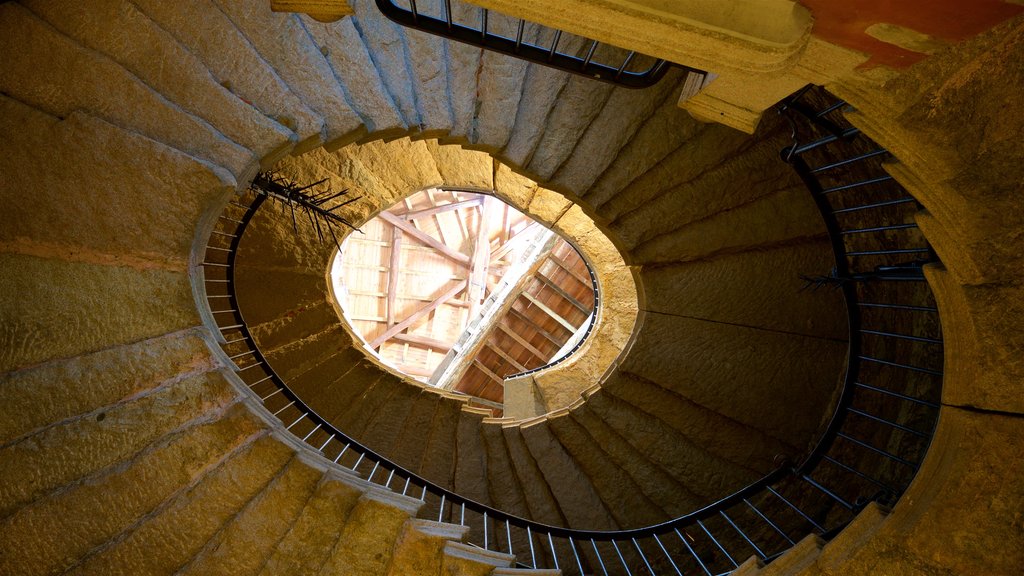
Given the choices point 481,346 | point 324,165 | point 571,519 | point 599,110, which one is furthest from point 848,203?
point 481,346

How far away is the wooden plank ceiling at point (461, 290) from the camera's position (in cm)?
968

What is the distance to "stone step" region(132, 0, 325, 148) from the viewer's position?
9.30 ft

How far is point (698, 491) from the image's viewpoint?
527 cm

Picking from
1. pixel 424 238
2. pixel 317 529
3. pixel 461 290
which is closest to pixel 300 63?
pixel 317 529

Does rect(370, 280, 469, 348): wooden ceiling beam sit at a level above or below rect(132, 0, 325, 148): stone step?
below

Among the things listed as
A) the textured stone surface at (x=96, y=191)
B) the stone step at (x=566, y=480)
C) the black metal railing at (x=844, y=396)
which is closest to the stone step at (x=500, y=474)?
the stone step at (x=566, y=480)

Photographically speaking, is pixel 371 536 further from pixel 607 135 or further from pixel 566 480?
pixel 607 135

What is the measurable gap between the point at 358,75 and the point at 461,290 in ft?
26.3

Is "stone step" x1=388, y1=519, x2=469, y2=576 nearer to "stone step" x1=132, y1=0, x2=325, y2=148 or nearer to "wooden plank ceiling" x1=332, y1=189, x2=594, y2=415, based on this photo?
"stone step" x1=132, y1=0, x2=325, y2=148

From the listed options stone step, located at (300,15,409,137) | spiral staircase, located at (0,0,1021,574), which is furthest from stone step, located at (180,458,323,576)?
stone step, located at (300,15,409,137)

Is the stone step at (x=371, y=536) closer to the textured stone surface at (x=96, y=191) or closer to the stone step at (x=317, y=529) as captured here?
the stone step at (x=317, y=529)

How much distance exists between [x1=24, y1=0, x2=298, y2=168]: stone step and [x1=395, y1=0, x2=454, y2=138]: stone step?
4.15 ft

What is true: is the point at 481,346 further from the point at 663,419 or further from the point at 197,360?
the point at 197,360

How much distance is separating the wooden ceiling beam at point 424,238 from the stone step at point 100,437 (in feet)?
26.8
